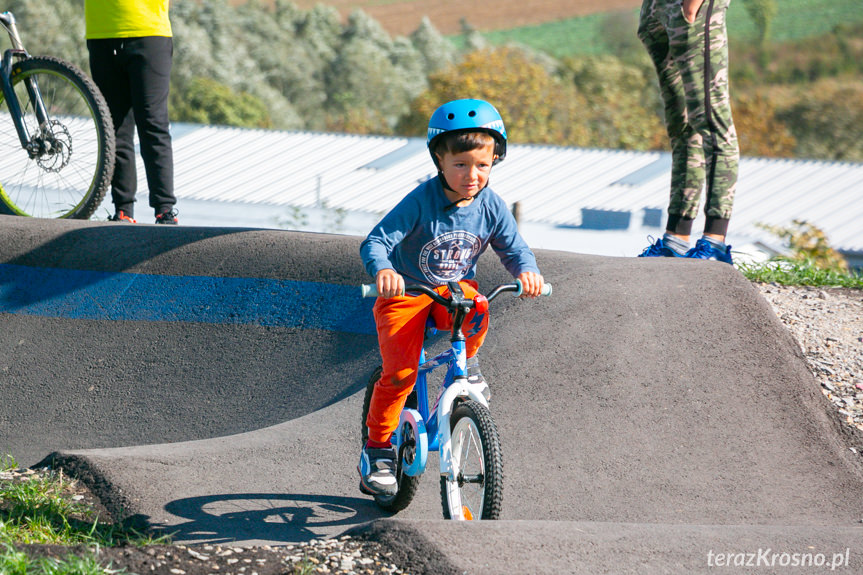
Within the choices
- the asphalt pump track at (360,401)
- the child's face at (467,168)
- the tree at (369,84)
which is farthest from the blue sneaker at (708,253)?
the tree at (369,84)

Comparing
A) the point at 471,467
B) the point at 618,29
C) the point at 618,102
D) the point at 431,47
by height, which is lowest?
the point at 618,102

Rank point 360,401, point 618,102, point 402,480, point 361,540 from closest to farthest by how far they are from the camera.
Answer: point 361,540
point 402,480
point 360,401
point 618,102

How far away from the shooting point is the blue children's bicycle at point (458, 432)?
3203 millimetres

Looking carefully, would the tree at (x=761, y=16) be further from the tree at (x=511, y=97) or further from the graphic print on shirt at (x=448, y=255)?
the graphic print on shirt at (x=448, y=255)

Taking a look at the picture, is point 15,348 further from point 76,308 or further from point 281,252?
point 281,252

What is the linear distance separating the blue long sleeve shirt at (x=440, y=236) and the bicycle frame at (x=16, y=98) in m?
3.52

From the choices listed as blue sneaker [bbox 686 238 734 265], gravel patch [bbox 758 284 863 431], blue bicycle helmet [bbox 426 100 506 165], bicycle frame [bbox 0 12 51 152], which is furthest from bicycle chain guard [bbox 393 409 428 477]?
bicycle frame [bbox 0 12 51 152]

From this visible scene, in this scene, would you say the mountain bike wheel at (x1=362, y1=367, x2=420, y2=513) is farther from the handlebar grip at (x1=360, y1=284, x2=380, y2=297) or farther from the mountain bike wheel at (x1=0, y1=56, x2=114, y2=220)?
the mountain bike wheel at (x1=0, y1=56, x2=114, y2=220)

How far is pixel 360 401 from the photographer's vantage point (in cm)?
486

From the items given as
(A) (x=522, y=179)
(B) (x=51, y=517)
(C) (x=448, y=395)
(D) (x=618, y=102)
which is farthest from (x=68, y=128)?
(D) (x=618, y=102)

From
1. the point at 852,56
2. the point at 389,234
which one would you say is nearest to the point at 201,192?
the point at 389,234

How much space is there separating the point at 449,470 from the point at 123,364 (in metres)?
2.90

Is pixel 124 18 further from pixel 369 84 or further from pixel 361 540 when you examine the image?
pixel 369 84

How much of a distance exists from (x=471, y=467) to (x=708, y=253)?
2.90 m
